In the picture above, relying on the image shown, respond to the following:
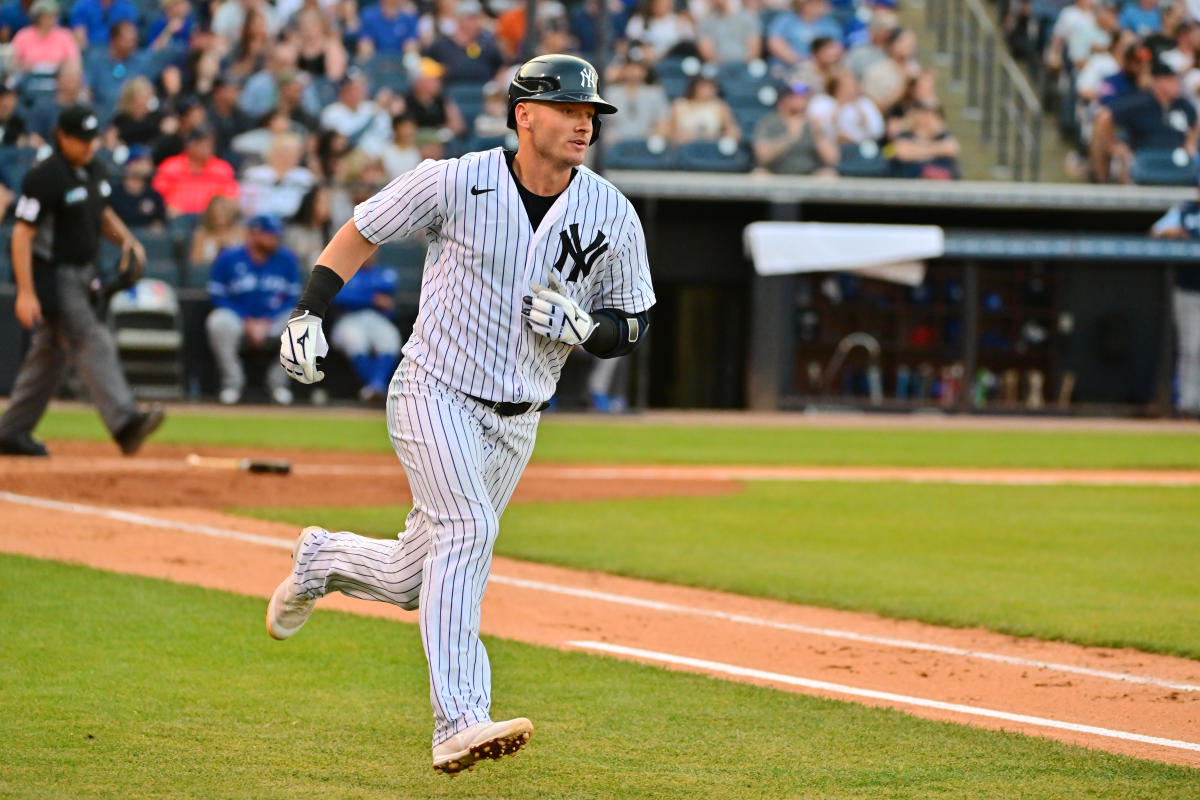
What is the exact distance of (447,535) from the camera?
165 inches

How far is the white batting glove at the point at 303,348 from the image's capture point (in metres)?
4.18

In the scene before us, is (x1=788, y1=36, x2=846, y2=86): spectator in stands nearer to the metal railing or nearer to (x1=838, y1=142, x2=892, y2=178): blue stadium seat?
(x1=838, y1=142, x2=892, y2=178): blue stadium seat

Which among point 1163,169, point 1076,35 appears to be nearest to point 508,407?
point 1163,169

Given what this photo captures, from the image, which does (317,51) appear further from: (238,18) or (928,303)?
(928,303)

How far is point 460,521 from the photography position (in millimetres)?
4207

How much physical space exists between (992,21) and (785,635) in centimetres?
1946

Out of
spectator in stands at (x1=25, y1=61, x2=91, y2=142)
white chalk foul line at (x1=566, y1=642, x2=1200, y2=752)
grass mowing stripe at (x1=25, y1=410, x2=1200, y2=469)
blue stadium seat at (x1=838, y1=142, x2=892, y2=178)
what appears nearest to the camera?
white chalk foul line at (x1=566, y1=642, x2=1200, y2=752)

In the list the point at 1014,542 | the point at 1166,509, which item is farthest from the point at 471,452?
the point at 1166,509

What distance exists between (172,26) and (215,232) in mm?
3742

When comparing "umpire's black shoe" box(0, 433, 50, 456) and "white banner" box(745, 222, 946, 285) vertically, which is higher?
"white banner" box(745, 222, 946, 285)

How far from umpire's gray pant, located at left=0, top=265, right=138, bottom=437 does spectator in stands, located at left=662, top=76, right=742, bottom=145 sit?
9.87 meters

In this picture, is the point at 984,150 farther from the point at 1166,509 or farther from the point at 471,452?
the point at 471,452

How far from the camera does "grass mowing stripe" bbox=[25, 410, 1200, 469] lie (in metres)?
14.0

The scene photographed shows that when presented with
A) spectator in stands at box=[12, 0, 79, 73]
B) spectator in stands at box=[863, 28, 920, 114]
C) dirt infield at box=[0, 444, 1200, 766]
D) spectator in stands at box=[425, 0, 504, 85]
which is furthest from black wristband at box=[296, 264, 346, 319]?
Result: spectator in stands at box=[863, 28, 920, 114]
